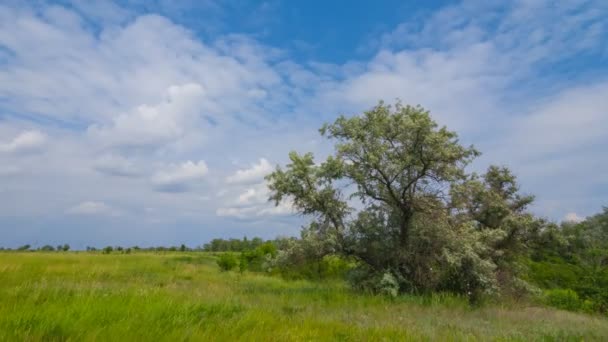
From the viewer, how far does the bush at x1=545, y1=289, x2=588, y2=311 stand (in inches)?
973

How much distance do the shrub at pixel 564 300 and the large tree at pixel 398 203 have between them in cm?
1304

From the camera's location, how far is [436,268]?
50.6 feet

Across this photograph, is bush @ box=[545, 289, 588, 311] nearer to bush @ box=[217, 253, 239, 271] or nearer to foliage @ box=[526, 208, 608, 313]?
foliage @ box=[526, 208, 608, 313]

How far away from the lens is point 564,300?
2556 centimetres

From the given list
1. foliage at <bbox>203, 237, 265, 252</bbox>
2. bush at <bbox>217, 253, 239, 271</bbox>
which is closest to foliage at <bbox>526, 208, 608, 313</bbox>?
bush at <bbox>217, 253, 239, 271</bbox>

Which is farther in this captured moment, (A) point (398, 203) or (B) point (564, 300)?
(B) point (564, 300)

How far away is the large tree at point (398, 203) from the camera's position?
1479 cm

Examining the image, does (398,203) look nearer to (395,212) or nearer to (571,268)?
(395,212)

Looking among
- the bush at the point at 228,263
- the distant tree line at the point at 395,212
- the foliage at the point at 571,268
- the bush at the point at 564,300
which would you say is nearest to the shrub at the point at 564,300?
the bush at the point at 564,300

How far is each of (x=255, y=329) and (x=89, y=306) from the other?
2143 mm

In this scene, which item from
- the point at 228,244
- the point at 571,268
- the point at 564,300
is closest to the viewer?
the point at 564,300

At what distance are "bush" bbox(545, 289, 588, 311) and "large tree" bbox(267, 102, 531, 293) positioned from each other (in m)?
13.0

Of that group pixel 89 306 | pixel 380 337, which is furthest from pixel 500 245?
pixel 89 306

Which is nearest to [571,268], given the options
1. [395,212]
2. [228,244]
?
[395,212]
